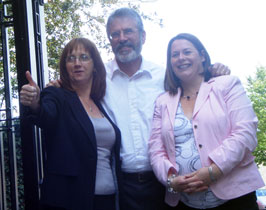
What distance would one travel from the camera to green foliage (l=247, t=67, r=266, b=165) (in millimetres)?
17438

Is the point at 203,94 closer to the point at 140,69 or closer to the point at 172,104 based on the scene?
the point at 172,104

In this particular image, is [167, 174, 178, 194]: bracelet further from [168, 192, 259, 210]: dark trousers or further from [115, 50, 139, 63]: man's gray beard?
[115, 50, 139, 63]: man's gray beard

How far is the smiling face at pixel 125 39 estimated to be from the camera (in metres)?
2.22

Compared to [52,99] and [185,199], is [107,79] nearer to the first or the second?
[52,99]

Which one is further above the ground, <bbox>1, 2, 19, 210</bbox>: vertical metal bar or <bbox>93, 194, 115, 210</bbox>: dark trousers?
<bbox>1, 2, 19, 210</bbox>: vertical metal bar

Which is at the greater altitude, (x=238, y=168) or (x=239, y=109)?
(x=239, y=109)

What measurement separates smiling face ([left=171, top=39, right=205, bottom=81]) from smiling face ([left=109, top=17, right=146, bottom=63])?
1.12ft

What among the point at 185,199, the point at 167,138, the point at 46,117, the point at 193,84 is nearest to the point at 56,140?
the point at 46,117

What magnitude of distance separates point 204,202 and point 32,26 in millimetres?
1723

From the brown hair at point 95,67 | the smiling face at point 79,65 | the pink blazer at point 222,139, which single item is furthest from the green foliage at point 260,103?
the smiling face at point 79,65

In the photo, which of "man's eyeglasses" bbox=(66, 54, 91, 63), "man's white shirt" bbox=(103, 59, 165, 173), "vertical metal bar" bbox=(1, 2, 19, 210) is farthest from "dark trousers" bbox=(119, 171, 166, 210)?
"vertical metal bar" bbox=(1, 2, 19, 210)

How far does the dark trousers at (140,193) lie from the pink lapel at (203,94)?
0.52 metres

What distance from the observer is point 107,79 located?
→ 2.23 m

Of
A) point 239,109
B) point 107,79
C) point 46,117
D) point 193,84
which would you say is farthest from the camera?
point 107,79
